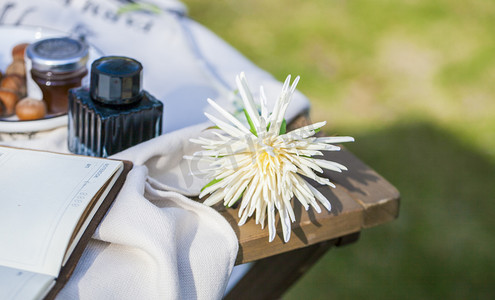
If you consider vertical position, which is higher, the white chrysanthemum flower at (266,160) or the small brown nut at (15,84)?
the white chrysanthemum flower at (266,160)

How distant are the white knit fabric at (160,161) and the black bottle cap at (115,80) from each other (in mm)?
73

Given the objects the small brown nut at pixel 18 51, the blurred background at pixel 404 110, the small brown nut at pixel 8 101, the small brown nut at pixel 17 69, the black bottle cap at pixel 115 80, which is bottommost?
the blurred background at pixel 404 110

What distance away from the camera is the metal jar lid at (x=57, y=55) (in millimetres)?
906

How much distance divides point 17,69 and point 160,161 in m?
0.34

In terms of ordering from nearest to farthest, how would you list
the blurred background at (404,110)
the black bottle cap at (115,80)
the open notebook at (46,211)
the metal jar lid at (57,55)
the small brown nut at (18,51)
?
the open notebook at (46,211)
the black bottle cap at (115,80)
the metal jar lid at (57,55)
the small brown nut at (18,51)
the blurred background at (404,110)

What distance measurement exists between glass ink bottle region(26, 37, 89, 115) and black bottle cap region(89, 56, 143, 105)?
108 mm

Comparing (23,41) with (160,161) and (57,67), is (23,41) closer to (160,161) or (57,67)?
(57,67)

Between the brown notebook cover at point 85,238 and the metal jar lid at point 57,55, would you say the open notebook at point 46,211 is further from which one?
the metal jar lid at point 57,55

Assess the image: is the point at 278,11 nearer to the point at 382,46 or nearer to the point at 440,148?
the point at 382,46

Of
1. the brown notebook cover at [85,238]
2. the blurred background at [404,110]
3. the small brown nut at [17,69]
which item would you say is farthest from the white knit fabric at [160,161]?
the blurred background at [404,110]

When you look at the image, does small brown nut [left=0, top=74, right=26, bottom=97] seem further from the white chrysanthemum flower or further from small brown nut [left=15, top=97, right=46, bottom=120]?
the white chrysanthemum flower

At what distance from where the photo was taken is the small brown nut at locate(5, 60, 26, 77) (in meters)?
1.00

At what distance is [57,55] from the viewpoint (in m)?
0.92

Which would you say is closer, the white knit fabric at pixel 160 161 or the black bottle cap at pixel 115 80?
the white knit fabric at pixel 160 161
